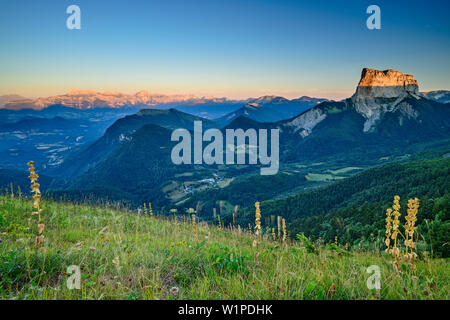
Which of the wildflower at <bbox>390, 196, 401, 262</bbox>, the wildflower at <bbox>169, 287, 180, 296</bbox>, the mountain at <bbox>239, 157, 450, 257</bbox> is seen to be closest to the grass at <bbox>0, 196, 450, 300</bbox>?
the wildflower at <bbox>169, 287, 180, 296</bbox>

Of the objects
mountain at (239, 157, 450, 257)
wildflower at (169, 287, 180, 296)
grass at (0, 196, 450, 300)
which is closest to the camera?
grass at (0, 196, 450, 300)

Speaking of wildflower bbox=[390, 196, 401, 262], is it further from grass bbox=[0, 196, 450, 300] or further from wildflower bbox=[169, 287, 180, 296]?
wildflower bbox=[169, 287, 180, 296]

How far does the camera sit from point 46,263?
407cm

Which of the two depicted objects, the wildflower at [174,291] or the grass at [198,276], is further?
the wildflower at [174,291]

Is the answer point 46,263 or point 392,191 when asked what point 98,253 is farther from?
point 392,191

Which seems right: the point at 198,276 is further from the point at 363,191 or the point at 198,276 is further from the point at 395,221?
the point at 363,191

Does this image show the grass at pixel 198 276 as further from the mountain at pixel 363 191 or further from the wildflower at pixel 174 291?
the mountain at pixel 363 191

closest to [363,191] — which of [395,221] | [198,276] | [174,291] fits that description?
[395,221]

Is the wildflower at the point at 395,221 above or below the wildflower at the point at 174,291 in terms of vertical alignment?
above

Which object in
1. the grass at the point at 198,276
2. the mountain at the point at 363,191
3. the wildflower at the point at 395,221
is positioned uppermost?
the wildflower at the point at 395,221

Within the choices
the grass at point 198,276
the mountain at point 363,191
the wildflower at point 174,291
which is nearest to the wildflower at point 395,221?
the grass at point 198,276

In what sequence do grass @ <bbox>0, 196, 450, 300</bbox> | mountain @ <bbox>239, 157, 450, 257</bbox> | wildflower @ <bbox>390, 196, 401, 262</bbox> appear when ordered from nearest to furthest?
grass @ <bbox>0, 196, 450, 300</bbox> < wildflower @ <bbox>390, 196, 401, 262</bbox> < mountain @ <bbox>239, 157, 450, 257</bbox>
